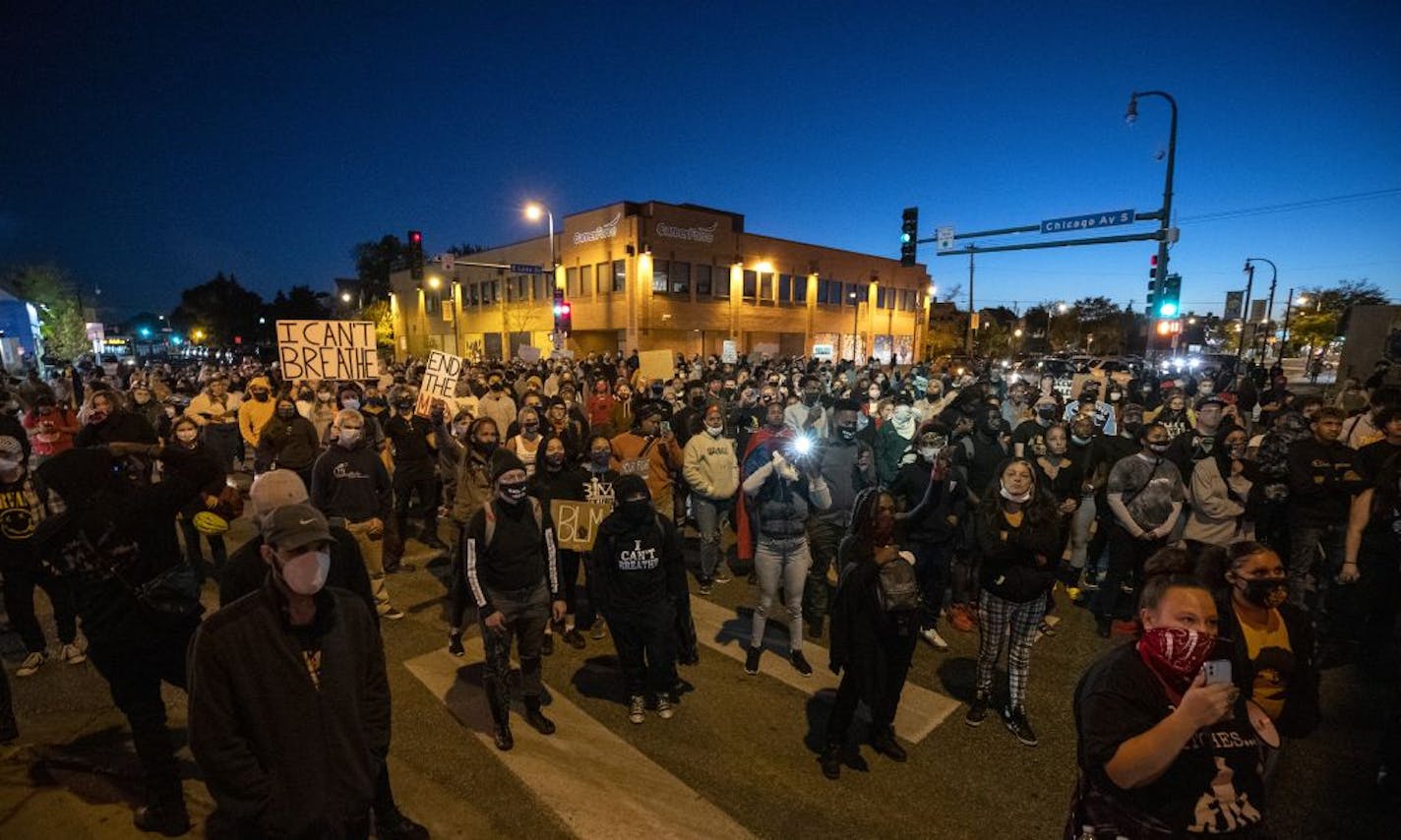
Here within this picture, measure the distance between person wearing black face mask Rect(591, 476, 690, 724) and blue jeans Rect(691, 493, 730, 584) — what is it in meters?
2.31

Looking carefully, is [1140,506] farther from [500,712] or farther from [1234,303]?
[1234,303]

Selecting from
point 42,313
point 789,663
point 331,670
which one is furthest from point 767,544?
point 42,313

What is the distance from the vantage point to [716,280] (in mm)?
37688

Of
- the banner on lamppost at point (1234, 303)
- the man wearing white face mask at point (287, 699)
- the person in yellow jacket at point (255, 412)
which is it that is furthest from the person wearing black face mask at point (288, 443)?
the banner on lamppost at point (1234, 303)

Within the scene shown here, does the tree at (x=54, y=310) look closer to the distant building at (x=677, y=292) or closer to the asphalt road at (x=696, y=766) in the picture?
the distant building at (x=677, y=292)

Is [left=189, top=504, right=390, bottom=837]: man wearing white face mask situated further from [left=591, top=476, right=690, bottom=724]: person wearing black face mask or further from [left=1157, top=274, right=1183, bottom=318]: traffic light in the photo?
[left=1157, top=274, right=1183, bottom=318]: traffic light

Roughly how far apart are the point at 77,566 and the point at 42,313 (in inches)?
2756

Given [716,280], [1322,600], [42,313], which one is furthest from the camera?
[42,313]

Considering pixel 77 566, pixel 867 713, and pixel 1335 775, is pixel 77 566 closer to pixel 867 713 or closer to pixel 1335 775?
pixel 867 713

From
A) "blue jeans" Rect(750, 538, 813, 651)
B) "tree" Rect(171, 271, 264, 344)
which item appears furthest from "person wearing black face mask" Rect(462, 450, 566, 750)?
"tree" Rect(171, 271, 264, 344)

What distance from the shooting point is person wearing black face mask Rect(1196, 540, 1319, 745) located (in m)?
2.79

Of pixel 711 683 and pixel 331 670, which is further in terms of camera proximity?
pixel 711 683

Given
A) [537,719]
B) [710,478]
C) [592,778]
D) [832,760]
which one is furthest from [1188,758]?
[710,478]

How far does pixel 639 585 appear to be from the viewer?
453cm
